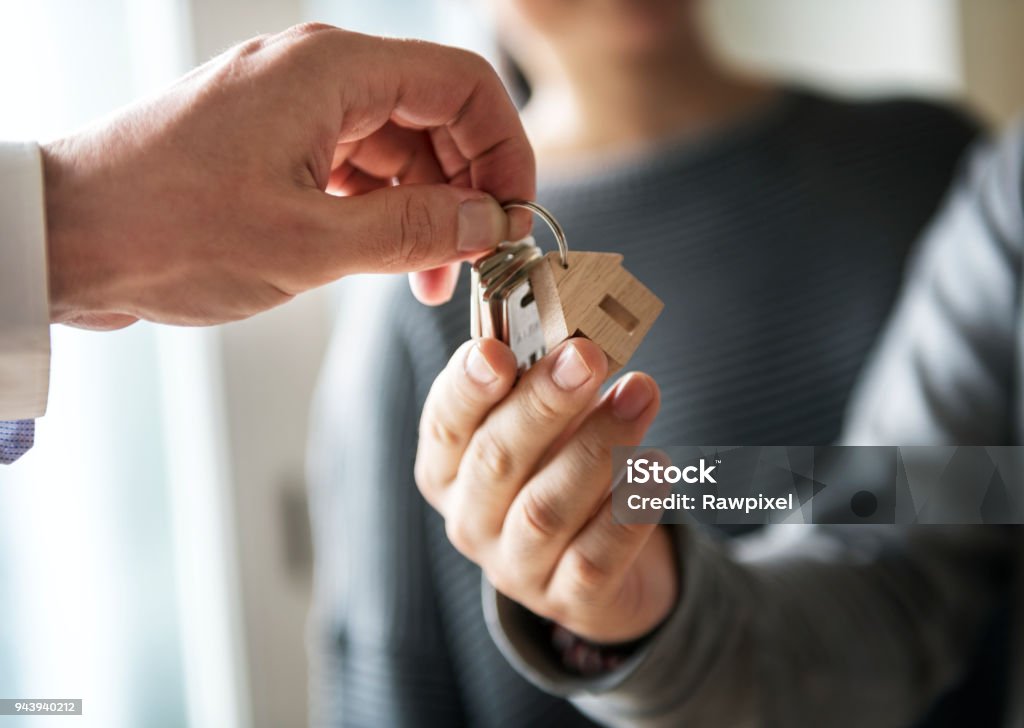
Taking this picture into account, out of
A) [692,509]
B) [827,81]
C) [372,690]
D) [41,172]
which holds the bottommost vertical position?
[372,690]

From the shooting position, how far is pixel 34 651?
598 mm

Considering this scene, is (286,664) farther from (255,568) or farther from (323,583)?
(323,583)

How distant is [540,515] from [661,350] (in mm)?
393

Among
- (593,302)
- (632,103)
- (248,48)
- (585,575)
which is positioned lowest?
(585,575)

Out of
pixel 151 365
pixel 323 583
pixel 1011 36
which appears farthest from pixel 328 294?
pixel 1011 36

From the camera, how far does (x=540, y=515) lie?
0.44 metres

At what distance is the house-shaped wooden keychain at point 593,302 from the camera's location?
0.41 meters

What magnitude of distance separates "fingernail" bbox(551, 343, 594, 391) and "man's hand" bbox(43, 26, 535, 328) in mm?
75

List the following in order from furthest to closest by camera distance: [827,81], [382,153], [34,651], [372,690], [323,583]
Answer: [827,81], [323,583], [372,690], [34,651], [382,153]

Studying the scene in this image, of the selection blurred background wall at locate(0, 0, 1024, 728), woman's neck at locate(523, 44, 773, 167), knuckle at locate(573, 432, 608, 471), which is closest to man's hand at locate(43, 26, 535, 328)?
knuckle at locate(573, 432, 608, 471)

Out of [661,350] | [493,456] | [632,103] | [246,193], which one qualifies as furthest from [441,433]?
[632,103]

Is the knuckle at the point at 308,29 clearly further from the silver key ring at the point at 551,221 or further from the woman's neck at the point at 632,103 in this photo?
the woman's neck at the point at 632,103

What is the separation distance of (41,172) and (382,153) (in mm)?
161

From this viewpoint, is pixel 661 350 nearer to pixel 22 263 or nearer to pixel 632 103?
pixel 632 103
